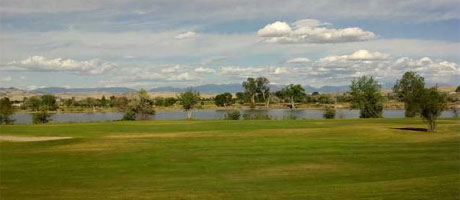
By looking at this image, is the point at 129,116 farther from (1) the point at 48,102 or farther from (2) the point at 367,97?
(1) the point at 48,102

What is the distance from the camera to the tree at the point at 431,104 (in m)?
52.1

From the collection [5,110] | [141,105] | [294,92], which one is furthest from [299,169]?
[294,92]

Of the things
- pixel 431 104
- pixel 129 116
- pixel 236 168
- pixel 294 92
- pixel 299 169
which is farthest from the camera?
pixel 294 92

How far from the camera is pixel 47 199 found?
20.1m

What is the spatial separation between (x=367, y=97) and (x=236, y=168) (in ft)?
293

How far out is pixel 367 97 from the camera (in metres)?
112

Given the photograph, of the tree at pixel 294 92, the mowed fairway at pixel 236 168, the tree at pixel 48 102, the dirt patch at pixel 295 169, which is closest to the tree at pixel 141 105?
the tree at pixel 48 102

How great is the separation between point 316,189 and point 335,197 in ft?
7.62

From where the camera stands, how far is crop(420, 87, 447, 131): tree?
5209cm

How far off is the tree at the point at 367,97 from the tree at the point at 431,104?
54273mm

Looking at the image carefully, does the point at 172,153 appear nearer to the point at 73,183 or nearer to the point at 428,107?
the point at 73,183

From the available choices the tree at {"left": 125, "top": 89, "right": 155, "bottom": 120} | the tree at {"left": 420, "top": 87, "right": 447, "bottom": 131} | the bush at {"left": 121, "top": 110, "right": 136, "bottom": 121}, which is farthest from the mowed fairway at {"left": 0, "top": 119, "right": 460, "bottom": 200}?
the tree at {"left": 125, "top": 89, "right": 155, "bottom": 120}

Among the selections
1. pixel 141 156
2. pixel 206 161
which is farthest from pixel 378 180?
pixel 141 156

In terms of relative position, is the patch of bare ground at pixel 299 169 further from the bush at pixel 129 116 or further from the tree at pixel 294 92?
the tree at pixel 294 92
